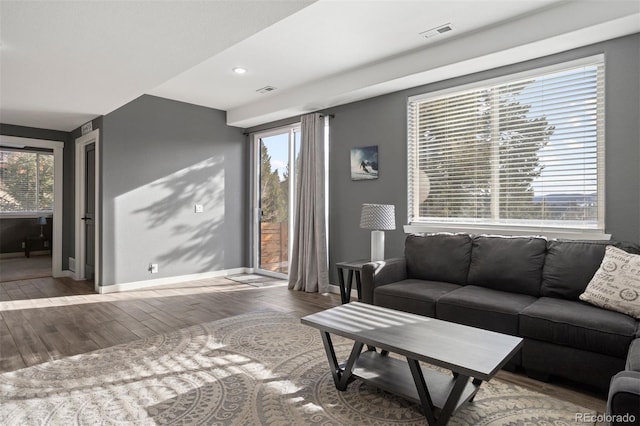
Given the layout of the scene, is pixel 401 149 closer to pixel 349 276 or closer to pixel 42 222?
pixel 349 276

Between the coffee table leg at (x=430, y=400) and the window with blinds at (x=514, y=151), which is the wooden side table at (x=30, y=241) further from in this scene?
the coffee table leg at (x=430, y=400)

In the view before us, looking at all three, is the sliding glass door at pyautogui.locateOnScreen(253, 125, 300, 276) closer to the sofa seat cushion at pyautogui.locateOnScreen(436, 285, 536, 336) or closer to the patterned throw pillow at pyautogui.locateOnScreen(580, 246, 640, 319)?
the sofa seat cushion at pyautogui.locateOnScreen(436, 285, 536, 336)

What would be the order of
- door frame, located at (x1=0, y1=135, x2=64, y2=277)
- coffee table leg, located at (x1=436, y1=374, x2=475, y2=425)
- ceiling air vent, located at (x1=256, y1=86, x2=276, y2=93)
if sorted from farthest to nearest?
door frame, located at (x1=0, y1=135, x2=64, y2=277)
ceiling air vent, located at (x1=256, y1=86, x2=276, y2=93)
coffee table leg, located at (x1=436, y1=374, x2=475, y2=425)

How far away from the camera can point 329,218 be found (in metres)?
5.25

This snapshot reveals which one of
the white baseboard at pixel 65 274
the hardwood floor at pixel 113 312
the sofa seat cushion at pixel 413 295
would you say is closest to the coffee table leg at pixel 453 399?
the hardwood floor at pixel 113 312

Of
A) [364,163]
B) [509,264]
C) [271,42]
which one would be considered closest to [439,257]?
[509,264]

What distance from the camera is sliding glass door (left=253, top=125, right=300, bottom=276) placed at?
593 centimetres

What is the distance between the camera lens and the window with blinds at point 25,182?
28.0ft

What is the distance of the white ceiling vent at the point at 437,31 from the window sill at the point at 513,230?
1872 mm

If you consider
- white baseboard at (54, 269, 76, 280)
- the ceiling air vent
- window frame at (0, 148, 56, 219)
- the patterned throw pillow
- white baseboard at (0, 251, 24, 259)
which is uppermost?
the ceiling air vent

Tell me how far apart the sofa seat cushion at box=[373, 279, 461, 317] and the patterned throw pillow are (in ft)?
3.38

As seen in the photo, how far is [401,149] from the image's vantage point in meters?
4.44

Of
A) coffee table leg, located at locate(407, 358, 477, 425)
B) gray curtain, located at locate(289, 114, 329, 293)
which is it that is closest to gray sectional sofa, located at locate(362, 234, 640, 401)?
coffee table leg, located at locate(407, 358, 477, 425)

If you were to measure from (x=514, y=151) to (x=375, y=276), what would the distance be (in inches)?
70.9
